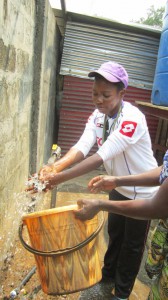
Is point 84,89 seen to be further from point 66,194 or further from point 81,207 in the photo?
point 81,207

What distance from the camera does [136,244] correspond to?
2443 mm

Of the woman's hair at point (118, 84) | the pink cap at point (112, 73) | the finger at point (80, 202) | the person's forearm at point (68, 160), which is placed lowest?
the finger at point (80, 202)

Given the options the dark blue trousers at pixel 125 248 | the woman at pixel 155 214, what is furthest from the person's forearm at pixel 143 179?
the dark blue trousers at pixel 125 248

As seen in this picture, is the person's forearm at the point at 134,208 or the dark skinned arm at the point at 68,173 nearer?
the person's forearm at the point at 134,208

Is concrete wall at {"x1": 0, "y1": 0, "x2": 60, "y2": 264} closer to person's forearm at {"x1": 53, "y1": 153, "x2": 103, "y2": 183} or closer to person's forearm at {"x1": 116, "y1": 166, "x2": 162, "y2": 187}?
person's forearm at {"x1": 53, "y1": 153, "x2": 103, "y2": 183}

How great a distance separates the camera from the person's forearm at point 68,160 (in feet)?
7.77

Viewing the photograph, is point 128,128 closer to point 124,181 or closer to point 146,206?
Result: point 124,181

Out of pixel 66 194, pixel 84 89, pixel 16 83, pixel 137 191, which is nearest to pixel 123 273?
pixel 137 191

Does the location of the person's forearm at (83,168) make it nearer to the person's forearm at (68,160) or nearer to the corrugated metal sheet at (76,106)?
the person's forearm at (68,160)

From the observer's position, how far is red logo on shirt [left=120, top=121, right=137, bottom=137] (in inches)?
82.9

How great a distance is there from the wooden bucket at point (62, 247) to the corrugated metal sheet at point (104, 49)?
203 inches

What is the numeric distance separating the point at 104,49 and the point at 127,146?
489 cm

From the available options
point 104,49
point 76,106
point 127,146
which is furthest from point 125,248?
point 104,49

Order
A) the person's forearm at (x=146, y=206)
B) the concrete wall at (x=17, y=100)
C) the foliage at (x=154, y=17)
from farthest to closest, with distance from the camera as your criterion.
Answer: the foliage at (x=154, y=17)
the concrete wall at (x=17, y=100)
the person's forearm at (x=146, y=206)
